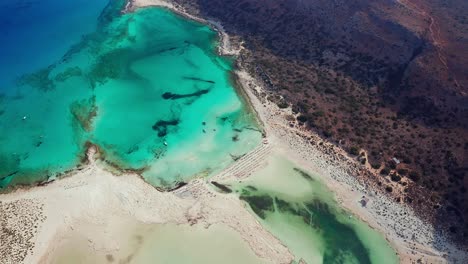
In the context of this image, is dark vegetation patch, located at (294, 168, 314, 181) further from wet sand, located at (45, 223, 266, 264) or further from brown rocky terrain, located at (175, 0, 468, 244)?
wet sand, located at (45, 223, 266, 264)

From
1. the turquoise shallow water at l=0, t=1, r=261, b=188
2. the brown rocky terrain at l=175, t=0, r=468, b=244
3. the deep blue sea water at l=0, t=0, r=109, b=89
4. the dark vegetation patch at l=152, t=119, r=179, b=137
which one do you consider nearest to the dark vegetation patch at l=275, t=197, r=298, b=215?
the turquoise shallow water at l=0, t=1, r=261, b=188

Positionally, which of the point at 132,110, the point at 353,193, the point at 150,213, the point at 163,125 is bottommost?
the point at 150,213

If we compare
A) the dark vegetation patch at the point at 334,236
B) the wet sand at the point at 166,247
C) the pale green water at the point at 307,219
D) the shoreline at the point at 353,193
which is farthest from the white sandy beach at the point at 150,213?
the dark vegetation patch at the point at 334,236

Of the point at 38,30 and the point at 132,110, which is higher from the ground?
the point at 132,110

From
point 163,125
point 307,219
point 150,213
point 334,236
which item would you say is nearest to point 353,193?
point 334,236

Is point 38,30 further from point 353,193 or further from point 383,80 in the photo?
point 353,193

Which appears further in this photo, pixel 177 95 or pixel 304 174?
pixel 177 95

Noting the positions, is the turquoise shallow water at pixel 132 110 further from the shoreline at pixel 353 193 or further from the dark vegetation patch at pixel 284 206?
the dark vegetation patch at pixel 284 206

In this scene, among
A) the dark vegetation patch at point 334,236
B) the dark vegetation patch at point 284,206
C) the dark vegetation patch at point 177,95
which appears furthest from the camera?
the dark vegetation patch at point 177,95

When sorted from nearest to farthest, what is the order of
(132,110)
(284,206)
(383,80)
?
(284,206)
(132,110)
(383,80)
